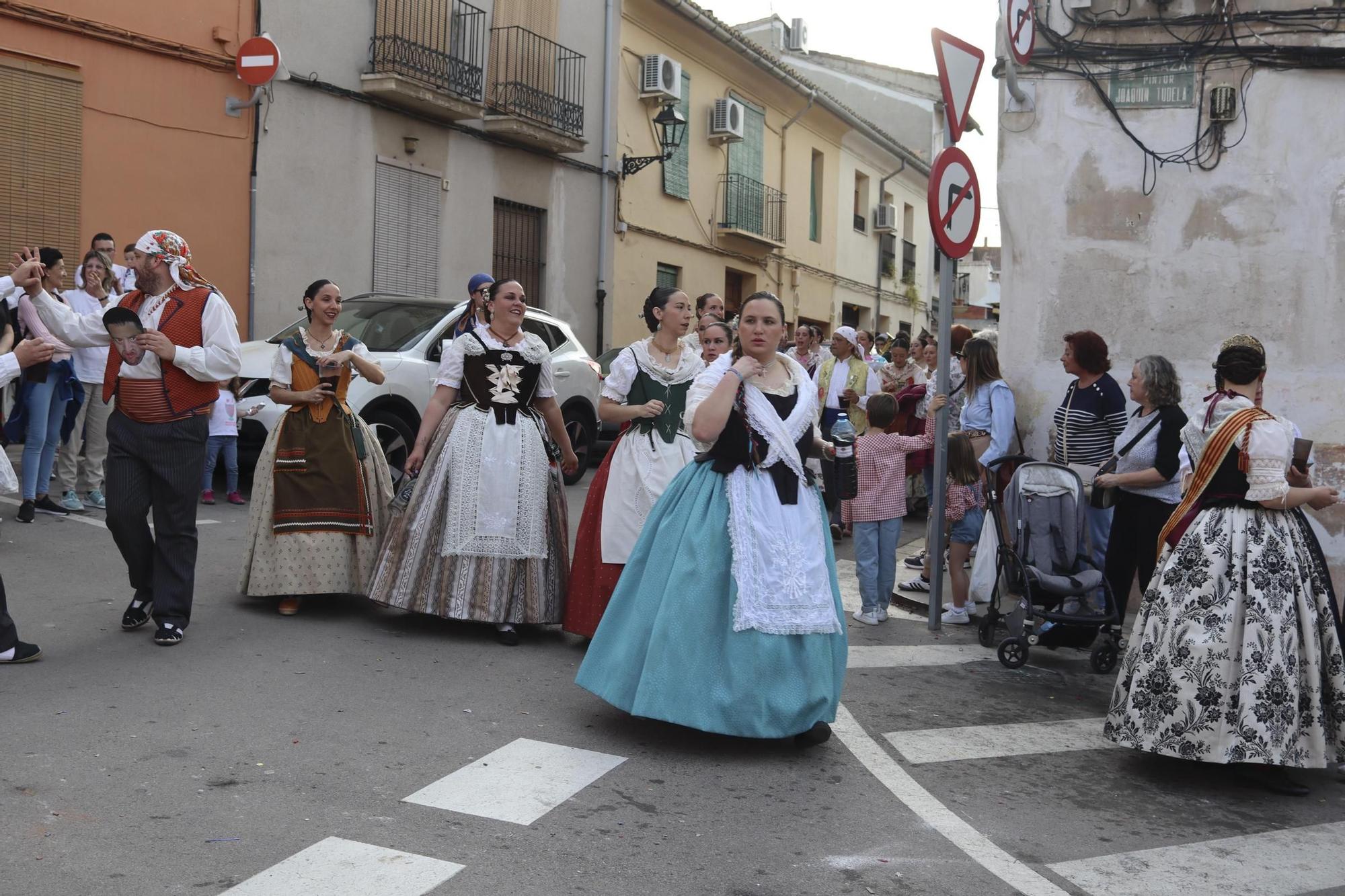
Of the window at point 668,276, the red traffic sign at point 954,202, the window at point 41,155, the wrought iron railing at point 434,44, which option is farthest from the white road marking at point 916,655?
the window at point 668,276

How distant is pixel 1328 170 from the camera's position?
8352 mm

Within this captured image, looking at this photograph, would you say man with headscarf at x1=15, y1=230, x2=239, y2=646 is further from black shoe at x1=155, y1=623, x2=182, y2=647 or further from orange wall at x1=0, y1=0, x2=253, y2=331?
orange wall at x1=0, y1=0, x2=253, y2=331

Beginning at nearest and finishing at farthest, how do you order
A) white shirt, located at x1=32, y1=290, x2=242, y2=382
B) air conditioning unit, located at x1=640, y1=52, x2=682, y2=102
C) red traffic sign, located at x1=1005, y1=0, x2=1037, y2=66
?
1. white shirt, located at x1=32, y1=290, x2=242, y2=382
2. red traffic sign, located at x1=1005, y1=0, x2=1037, y2=66
3. air conditioning unit, located at x1=640, y1=52, x2=682, y2=102

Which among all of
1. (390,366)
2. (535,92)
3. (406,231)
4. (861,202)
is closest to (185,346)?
(390,366)

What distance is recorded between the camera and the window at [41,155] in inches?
501

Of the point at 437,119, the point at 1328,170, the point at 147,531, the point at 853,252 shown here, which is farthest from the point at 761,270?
the point at 147,531

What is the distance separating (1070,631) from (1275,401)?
2.58 meters

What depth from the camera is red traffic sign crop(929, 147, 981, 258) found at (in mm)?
7285

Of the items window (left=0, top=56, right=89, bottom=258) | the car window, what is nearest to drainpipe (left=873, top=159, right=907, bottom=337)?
the car window

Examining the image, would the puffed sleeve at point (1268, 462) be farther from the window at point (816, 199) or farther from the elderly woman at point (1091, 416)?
the window at point (816, 199)

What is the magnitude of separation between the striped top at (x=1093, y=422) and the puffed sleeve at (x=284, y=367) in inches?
177

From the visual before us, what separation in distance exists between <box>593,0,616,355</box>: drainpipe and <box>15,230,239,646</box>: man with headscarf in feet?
50.5

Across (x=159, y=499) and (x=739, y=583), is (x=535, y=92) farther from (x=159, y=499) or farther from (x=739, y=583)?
(x=739, y=583)

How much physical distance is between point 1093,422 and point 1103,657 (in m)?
1.58
